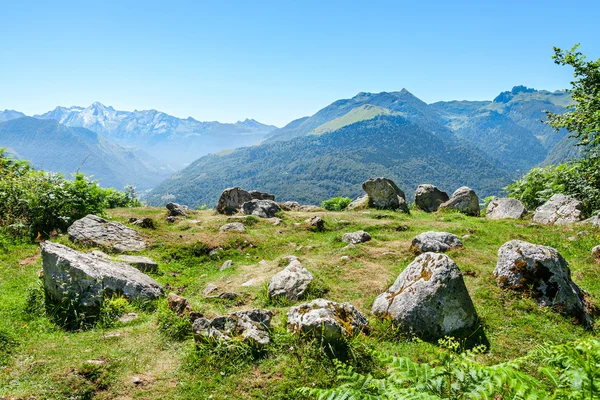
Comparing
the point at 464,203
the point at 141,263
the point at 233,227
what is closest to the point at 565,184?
the point at 464,203

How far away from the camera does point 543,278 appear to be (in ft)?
36.1

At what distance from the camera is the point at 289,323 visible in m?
9.04

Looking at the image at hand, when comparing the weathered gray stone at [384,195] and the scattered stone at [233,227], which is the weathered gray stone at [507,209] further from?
the scattered stone at [233,227]

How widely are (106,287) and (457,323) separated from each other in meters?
10.3

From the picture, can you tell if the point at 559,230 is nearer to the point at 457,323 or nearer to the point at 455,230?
the point at 455,230

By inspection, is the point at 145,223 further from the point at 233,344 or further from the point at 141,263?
the point at 233,344

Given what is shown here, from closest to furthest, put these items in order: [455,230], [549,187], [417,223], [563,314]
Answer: [563,314], [455,230], [417,223], [549,187]

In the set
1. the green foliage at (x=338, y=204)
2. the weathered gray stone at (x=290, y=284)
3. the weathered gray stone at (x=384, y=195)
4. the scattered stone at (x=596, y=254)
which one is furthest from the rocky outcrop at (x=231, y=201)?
the scattered stone at (x=596, y=254)

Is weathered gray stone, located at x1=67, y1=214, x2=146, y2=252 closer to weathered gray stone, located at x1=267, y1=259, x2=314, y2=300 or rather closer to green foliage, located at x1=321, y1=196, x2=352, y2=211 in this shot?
weathered gray stone, located at x1=267, y1=259, x2=314, y2=300

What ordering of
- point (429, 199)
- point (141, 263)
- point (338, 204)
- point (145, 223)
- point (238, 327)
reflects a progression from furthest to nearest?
point (338, 204) → point (429, 199) → point (145, 223) → point (141, 263) → point (238, 327)

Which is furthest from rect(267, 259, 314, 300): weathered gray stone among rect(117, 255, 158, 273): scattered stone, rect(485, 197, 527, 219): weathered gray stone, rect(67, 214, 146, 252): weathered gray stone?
rect(485, 197, 527, 219): weathered gray stone

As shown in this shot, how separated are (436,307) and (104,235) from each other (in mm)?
15619

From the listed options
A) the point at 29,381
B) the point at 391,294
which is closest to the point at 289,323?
the point at 391,294

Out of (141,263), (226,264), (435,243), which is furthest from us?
(226,264)
